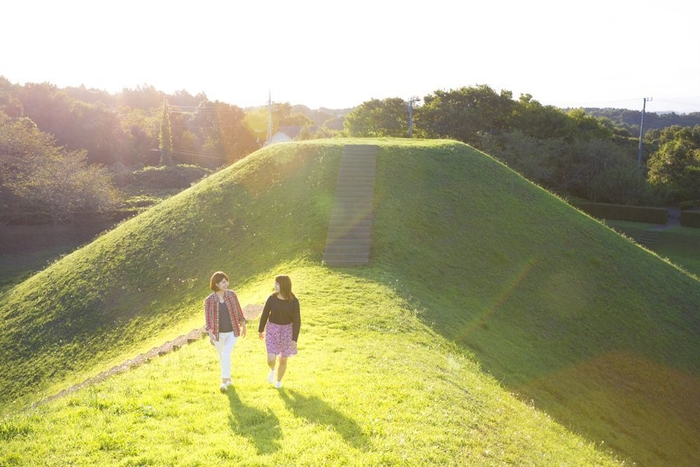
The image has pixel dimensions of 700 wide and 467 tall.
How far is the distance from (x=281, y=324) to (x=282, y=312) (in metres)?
0.27

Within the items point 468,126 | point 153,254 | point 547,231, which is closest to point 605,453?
point 547,231

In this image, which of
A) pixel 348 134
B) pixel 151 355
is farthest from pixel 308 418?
pixel 348 134

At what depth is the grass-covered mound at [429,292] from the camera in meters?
15.3

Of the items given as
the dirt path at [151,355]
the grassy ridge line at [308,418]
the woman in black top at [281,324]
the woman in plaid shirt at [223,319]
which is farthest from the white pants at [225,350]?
the dirt path at [151,355]

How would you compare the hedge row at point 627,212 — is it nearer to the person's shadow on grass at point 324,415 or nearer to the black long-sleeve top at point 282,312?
the black long-sleeve top at point 282,312

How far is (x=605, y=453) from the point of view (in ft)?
41.1

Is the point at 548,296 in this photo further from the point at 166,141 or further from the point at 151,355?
the point at 166,141

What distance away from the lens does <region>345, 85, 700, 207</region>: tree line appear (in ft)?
178

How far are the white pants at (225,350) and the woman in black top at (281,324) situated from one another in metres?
0.61

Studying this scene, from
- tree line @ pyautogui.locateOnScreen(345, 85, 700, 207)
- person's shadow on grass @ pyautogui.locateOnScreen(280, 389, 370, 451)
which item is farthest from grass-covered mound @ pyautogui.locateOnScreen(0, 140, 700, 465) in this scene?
tree line @ pyautogui.locateOnScreen(345, 85, 700, 207)

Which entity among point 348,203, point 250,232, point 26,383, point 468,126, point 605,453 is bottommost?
point 26,383

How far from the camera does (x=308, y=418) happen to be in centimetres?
865

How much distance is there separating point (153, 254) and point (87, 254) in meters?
4.73

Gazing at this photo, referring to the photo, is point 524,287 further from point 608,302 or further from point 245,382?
point 245,382
